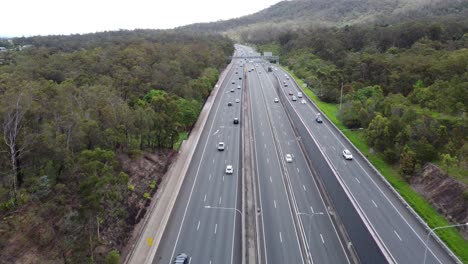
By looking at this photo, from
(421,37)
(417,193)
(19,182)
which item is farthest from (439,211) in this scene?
(421,37)

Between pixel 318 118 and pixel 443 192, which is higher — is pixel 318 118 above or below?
below

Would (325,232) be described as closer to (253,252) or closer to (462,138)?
(253,252)

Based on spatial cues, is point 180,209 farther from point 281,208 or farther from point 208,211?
point 281,208

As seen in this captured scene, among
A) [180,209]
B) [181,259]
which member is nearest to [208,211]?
[180,209]

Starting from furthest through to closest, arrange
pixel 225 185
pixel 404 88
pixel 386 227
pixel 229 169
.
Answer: pixel 404 88 → pixel 229 169 → pixel 225 185 → pixel 386 227

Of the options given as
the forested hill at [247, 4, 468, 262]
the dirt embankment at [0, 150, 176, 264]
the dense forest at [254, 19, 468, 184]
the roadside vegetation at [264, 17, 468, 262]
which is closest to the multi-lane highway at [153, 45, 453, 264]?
the roadside vegetation at [264, 17, 468, 262]

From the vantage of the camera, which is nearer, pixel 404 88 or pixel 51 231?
pixel 51 231
